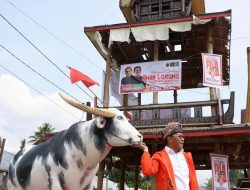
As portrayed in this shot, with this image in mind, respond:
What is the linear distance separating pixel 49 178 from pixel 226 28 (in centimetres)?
897

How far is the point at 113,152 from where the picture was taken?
1235 centimetres

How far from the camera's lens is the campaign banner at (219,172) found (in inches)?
368

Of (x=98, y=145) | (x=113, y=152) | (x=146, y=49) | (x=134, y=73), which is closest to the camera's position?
(x=98, y=145)

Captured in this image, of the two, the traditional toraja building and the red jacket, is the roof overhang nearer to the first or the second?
the traditional toraja building

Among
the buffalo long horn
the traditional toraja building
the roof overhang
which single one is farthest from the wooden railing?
the buffalo long horn

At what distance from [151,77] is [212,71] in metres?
2.01

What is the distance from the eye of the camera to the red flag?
8.44 metres

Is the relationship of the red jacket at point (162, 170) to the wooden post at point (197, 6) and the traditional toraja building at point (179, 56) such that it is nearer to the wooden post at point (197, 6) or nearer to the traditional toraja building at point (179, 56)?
the traditional toraja building at point (179, 56)

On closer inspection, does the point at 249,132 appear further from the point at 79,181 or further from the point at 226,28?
the point at 79,181

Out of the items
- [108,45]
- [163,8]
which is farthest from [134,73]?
[163,8]

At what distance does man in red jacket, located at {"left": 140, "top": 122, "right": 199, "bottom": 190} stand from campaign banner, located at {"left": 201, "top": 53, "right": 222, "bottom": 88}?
22.4 ft

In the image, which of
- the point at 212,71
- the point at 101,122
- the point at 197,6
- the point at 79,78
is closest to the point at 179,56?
the point at 197,6

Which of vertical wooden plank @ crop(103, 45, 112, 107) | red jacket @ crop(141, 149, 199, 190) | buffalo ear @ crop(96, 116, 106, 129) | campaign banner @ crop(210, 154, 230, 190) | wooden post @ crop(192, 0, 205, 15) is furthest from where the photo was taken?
wooden post @ crop(192, 0, 205, 15)

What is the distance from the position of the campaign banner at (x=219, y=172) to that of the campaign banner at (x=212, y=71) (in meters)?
2.09
